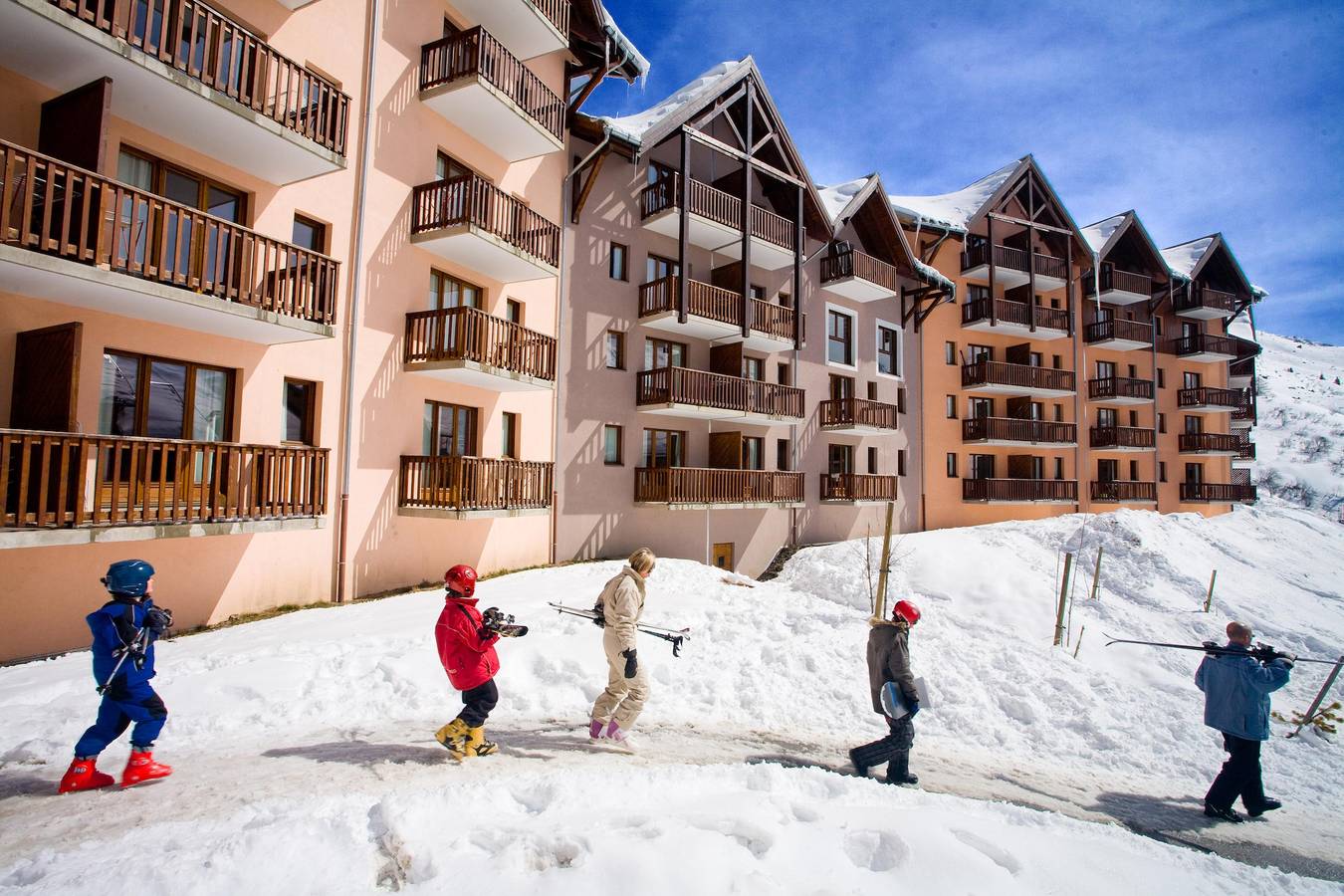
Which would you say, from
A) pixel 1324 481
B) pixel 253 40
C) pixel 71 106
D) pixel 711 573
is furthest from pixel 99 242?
pixel 1324 481

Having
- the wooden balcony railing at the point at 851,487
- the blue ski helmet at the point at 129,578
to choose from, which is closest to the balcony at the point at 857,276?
the wooden balcony railing at the point at 851,487

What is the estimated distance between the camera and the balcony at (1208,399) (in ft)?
121

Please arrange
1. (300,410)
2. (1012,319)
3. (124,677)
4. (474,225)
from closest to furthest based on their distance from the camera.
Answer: (124,677) < (300,410) < (474,225) < (1012,319)

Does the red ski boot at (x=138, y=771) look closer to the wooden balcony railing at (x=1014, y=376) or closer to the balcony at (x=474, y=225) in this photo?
the balcony at (x=474, y=225)

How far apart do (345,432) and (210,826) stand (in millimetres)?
8949

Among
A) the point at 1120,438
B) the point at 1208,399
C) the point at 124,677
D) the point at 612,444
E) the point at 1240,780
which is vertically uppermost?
the point at 1208,399

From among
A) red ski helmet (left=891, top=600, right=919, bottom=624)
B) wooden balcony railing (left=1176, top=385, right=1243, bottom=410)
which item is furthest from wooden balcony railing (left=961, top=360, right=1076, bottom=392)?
red ski helmet (left=891, top=600, right=919, bottom=624)

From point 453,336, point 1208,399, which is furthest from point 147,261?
point 1208,399

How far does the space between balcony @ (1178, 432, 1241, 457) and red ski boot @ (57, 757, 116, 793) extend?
4639 centimetres

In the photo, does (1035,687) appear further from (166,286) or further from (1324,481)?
(1324,481)

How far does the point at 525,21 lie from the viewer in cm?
1598

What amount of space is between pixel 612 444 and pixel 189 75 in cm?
1245

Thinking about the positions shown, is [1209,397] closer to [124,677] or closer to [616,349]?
[616,349]

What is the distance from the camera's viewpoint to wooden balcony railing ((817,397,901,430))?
24719 millimetres
